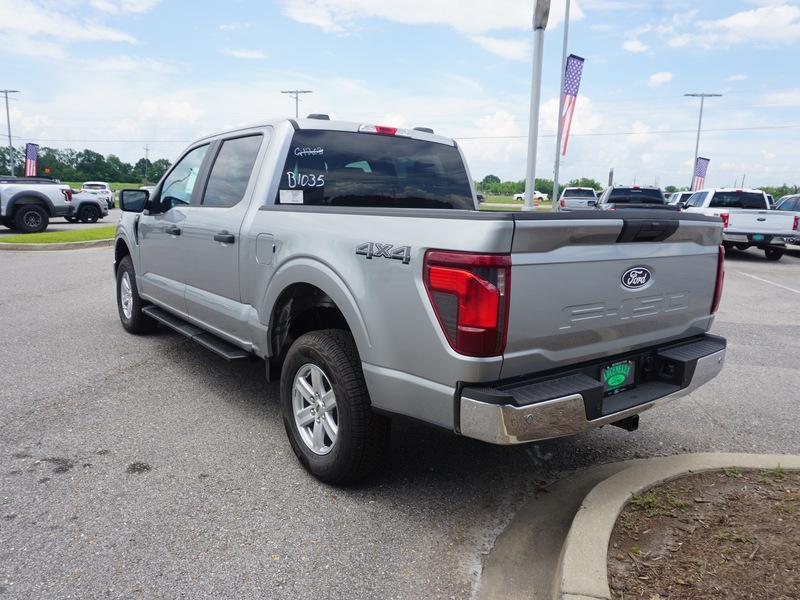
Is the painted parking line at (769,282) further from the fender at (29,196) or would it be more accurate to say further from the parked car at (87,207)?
the parked car at (87,207)

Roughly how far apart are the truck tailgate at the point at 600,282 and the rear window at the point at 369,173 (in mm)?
1825

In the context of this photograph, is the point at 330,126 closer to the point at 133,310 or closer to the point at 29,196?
the point at 133,310

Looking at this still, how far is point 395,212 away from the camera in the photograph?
2930mm

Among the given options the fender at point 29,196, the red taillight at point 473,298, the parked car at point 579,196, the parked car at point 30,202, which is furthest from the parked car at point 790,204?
the fender at point 29,196

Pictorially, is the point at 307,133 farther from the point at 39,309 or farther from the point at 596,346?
the point at 39,309

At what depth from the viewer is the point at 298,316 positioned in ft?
12.6

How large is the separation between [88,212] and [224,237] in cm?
2277

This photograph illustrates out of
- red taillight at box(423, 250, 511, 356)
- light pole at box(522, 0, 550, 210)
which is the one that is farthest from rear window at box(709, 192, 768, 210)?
red taillight at box(423, 250, 511, 356)

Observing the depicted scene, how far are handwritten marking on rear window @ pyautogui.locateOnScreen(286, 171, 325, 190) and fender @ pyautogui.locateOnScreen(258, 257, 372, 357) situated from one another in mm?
727

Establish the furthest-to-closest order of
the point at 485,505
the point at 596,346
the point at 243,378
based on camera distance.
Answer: the point at 243,378 < the point at 485,505 < the point at 596,346

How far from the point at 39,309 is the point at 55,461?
4.93 meters

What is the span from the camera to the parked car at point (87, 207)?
23.7 m

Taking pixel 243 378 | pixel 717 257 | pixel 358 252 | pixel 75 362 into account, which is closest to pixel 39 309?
pixel 75 362

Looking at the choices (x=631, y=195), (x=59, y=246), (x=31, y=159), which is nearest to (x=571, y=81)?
(x=631, y=195)
